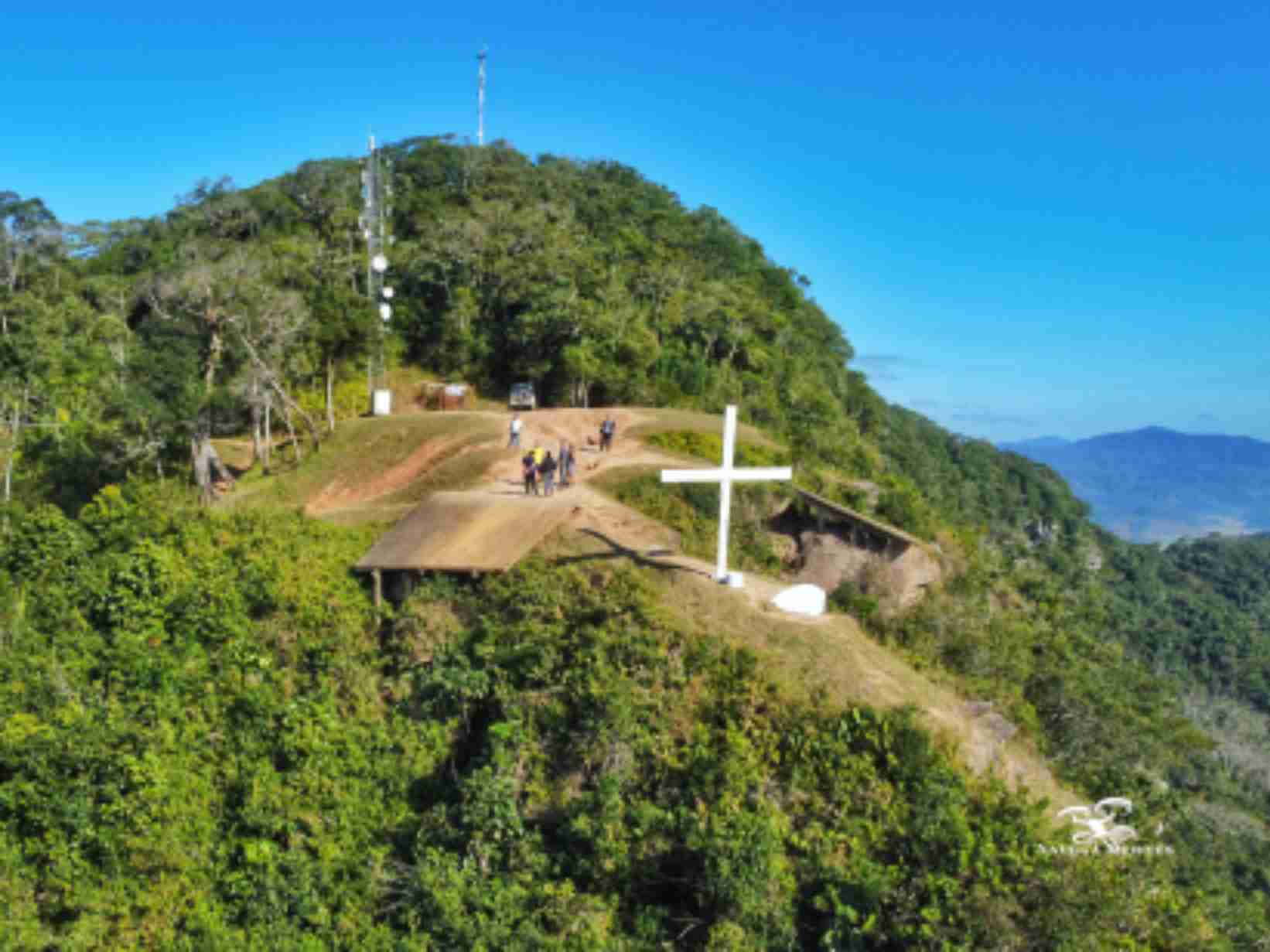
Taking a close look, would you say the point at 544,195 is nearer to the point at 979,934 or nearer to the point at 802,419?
the point at 802,419

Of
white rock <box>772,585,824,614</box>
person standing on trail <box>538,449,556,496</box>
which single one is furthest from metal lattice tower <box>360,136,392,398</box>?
white rock <box>772,585,824,614</box>

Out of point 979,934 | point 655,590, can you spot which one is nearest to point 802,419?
point 655,590

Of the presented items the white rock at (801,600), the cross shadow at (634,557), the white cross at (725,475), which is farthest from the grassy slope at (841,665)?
the white cross at (725,475)

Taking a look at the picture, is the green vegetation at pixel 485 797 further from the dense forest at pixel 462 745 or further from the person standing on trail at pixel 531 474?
the person standing on trail at pixel 531 474

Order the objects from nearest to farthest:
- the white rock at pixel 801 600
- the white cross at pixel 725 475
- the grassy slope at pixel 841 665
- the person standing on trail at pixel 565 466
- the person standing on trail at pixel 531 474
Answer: the grassy slope at pixel 841 665 → the white rock at pixel 801 600 → the white cross at pixel 725 475 → the person standing on trail at pixel 531 474 → the person standing on trail at pixel 565 466

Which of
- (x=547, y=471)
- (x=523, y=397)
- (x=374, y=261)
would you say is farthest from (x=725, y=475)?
(x=374, y=261)

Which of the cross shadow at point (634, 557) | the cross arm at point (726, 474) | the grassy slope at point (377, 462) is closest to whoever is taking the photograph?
the cross arm at point (726, 474)

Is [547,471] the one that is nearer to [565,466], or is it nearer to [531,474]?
[531,474]
